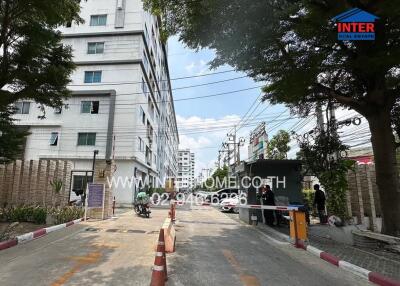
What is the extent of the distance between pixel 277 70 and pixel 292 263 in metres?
6.20

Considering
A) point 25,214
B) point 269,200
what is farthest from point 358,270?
point 25,214

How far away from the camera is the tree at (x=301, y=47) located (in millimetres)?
9078

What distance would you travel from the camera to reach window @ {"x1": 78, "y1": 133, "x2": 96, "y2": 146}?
34656 millimetres

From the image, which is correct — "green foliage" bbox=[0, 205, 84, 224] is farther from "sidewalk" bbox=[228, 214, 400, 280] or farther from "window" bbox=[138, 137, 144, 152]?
"window" bbox=[138, 137, 144, 152]

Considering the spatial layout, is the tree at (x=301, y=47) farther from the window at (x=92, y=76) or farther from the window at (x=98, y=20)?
the window at (x=98, y=20)

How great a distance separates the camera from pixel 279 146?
35.5 meters

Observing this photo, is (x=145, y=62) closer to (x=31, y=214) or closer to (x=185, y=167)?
(x=31, y=214)

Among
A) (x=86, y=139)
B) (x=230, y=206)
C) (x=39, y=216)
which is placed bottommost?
(x=39, y=216)

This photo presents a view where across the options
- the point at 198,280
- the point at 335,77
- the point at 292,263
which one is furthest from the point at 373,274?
the point at 335,77

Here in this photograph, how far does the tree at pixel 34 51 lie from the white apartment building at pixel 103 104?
844 inches

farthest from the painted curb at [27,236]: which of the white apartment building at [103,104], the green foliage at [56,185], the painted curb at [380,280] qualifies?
the white apartment building at [103,104]

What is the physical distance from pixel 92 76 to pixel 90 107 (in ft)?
12.2

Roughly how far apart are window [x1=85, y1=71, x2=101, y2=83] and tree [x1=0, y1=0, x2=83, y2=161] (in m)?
24.9

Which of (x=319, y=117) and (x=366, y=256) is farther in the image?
(x=319, y=117)
